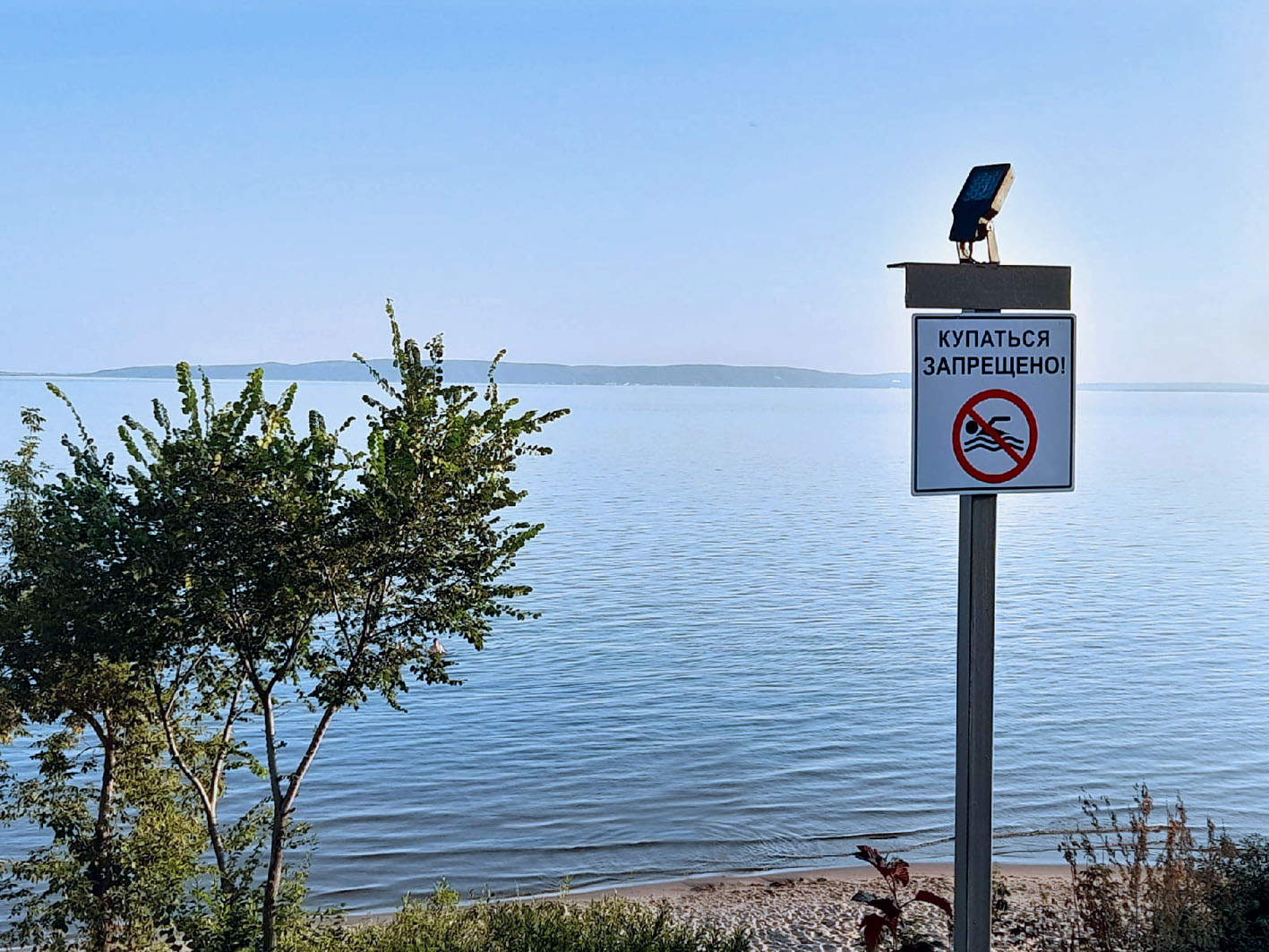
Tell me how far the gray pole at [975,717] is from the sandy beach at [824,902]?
171 inches

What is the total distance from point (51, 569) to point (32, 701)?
124cm

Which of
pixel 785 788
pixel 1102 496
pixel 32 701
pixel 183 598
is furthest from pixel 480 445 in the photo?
pixel 1102 496

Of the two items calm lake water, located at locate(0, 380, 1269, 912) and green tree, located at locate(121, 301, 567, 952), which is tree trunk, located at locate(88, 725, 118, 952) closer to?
green tree, located at locate(121, 301, 567, 952)

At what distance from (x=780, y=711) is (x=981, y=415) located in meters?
20.6

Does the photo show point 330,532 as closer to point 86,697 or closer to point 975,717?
point 86,697

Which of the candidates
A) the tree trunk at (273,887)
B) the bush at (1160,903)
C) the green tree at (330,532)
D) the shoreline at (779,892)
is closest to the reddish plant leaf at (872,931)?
the bush at (1160,903)

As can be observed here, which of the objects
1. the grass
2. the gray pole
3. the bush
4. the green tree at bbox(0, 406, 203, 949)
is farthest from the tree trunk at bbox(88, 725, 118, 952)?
the gray pole

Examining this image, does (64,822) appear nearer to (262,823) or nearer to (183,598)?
(262,823)

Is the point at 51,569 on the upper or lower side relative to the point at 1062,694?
upper

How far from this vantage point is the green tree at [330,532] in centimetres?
862

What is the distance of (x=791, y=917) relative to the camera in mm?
13070

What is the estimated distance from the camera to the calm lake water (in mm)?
17656

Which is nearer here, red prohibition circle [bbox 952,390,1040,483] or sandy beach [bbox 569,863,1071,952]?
red prohibition circle [bbox 952,390,1040,483]

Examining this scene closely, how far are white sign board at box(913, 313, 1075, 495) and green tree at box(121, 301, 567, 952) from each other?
4474 millimetres
